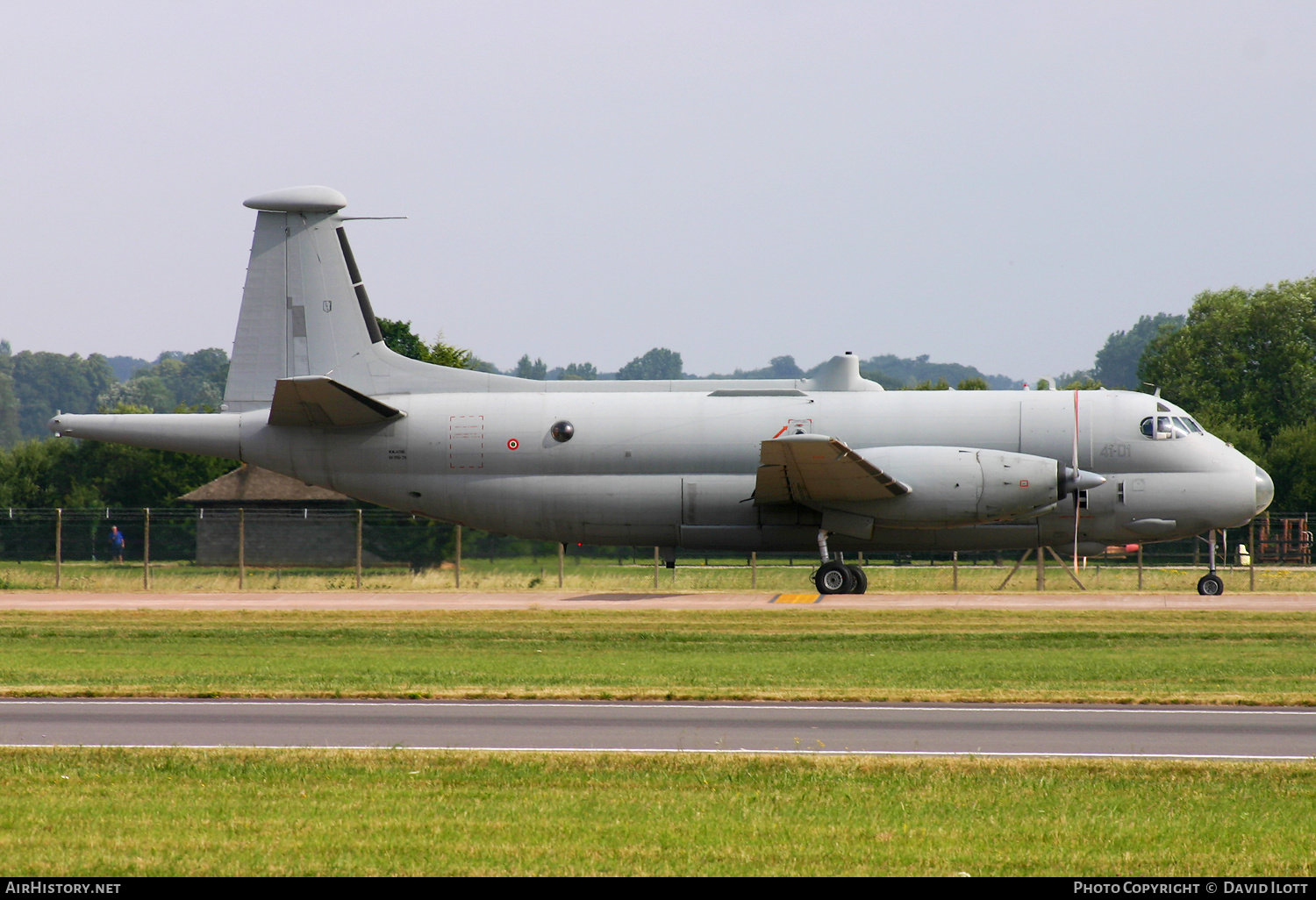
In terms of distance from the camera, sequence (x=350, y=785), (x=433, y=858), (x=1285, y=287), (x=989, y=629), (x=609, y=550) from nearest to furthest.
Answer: (x=433, y=858)
(x=350, y=785)
(x=989, y=629)
(x=609, y=550)
(x=1285, y=287)

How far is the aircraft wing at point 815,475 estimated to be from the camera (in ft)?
83.7

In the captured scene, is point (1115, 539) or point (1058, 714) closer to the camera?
point (1058, 714)

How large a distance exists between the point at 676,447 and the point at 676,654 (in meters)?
8.46

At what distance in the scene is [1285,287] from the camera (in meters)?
74.8

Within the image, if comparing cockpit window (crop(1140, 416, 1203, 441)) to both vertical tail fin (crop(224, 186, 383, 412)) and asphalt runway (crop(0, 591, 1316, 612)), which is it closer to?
asphalt runway (crop(0, 591, 1316, 612))

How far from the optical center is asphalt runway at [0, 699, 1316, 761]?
1160cm

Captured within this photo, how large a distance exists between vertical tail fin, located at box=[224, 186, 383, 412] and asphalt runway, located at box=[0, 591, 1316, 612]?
15.8 feet

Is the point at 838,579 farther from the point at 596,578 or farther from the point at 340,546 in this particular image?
the point at 340,546

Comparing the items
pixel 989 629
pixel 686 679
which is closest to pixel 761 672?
pixel 686 679

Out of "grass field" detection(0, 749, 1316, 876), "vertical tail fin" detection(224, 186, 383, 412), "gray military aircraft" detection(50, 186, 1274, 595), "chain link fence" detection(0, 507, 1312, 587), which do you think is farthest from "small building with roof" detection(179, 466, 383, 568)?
"grass field" detection(0, 749, 1316, 876)

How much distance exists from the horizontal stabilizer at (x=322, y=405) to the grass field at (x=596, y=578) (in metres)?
7.30

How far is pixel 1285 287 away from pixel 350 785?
250ft

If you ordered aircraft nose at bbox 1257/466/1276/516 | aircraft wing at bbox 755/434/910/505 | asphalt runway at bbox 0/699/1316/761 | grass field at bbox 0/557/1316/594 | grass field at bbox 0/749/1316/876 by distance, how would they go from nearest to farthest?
grass field at bbox 0/749/1316/876
asphalt runway at bbox 0/699/1316/761
aircraft wing at bbox 755/434/910/505
aircraft nose at bbox 1257/466/1276/516
grass field at bbox 0/557/1316/594

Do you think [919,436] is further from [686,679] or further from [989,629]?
[686,679]
